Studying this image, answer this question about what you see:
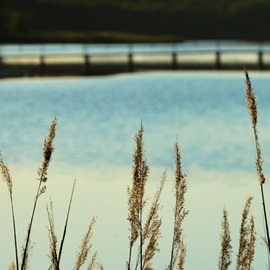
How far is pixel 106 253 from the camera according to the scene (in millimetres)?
9688

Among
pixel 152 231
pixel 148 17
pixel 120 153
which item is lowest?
pixel 152 231

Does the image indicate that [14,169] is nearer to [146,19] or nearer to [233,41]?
[233,41]

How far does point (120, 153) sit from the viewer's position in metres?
19.8

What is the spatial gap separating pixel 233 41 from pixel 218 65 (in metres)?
117

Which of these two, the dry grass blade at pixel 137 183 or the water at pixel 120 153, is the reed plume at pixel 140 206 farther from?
the water at pixel 120 153

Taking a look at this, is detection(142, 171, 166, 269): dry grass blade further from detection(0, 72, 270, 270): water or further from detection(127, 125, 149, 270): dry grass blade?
detection(0, 72, 270, 270): water

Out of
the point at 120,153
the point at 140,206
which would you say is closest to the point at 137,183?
the point at 140,206

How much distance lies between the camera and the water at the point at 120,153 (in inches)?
408

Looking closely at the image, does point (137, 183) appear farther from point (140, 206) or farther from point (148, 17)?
point (148, 17)

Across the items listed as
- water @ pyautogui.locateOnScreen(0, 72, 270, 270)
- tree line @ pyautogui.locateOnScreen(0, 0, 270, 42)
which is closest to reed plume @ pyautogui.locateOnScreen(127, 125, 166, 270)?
water @ pyautogui.locateOnScreen(0, 72, 270, 270)

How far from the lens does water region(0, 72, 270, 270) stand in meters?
10.4

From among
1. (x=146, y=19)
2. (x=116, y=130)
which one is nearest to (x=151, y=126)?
(x=116, y=130)

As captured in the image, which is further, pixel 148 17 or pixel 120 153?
pixel 148 17

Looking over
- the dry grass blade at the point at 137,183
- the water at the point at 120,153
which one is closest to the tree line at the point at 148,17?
the water at the point at 120,153
